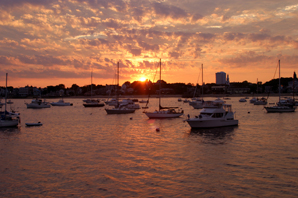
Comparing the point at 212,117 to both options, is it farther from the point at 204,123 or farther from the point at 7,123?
the point at 7,123

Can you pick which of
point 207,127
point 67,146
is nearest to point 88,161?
point 67,146

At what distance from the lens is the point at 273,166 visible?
763 inches

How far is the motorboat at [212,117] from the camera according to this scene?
127 feet

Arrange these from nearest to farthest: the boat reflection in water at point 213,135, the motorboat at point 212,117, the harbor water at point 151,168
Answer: the harbor water at point 151,168 → the boat reflection in water at point 213,135 → the motorboat at point 212,117

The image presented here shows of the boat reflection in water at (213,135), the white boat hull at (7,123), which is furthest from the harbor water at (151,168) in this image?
the white boat hull at (7,123)

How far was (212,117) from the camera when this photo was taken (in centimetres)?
3944

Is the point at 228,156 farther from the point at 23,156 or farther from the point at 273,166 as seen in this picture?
the point at 23,156

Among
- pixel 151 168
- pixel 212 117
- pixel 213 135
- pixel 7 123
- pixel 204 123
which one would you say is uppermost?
pixel 212 117

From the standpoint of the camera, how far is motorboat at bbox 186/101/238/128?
127 ft

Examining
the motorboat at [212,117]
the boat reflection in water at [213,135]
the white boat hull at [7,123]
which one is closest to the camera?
the boat reflection in water at [213,135]

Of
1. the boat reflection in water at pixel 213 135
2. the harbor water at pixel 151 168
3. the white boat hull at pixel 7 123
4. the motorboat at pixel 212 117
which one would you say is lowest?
the harbor water at pixel 151 168

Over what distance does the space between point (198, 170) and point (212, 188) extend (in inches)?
136

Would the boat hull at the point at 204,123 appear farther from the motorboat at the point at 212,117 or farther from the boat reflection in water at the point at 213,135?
the boat reflection in water at the point at 213,135

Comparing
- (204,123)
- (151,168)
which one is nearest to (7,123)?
(204,123)
